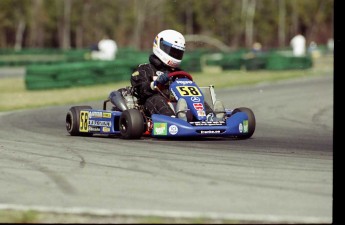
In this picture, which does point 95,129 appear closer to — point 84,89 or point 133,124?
point 133,124

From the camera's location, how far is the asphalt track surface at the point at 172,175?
6.24 meters

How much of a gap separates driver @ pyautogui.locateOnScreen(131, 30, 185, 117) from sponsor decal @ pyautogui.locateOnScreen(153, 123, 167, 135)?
1.98 ft

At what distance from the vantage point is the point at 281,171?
7.94m

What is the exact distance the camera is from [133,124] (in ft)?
35.5

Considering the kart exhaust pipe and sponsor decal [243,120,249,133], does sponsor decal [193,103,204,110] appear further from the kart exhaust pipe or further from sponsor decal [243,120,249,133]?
the kart exhaust pipe

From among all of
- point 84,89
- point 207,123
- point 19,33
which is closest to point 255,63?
point 84,89

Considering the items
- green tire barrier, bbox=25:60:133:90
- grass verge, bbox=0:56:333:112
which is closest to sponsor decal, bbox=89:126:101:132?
grass verge, bbox=0:56:333:112

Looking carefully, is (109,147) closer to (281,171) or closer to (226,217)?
(281,171)

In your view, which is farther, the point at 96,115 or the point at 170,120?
the point at 96,115

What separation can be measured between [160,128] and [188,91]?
0.66 metres

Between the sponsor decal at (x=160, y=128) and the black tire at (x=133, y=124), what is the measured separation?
165 millimetres

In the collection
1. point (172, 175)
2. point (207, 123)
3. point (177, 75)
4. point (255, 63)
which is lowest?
point (172, 175)

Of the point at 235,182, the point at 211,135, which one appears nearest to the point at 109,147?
the point at 211,135

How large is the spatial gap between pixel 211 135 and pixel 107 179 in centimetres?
358
